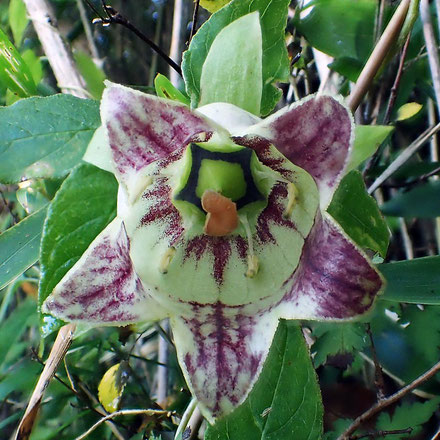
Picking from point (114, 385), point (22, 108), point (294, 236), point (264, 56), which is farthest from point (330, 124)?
point (114, 385)

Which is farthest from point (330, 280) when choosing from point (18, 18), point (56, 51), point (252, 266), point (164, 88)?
point (18, 18)

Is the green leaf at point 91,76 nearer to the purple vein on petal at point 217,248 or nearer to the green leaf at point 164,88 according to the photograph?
the green leaf at point 164,88

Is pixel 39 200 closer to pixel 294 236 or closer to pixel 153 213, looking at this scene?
pixel 153 213

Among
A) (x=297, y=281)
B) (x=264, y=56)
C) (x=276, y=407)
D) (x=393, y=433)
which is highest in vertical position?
(x=264, y=56)

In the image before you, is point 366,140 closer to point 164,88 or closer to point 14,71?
point 164,88

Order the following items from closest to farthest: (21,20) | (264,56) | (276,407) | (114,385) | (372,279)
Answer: (372,279)
(276,407)
(264,56)
(114,385)
(21,20)

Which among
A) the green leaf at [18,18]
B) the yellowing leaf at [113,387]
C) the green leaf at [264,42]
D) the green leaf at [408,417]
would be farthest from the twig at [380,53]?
the green leaf at [18,18]
